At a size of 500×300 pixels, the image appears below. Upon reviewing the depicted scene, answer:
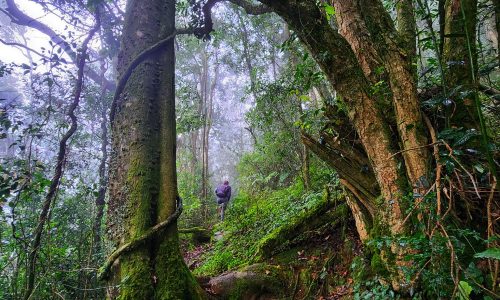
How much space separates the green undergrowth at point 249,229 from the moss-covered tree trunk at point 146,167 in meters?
1.97

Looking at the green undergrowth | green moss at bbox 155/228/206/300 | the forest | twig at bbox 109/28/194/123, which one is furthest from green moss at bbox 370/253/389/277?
twig at bbox 109/28/194/123

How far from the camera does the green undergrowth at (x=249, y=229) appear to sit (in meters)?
5.14

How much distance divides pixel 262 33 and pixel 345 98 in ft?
36.4

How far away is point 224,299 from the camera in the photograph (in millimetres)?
3523

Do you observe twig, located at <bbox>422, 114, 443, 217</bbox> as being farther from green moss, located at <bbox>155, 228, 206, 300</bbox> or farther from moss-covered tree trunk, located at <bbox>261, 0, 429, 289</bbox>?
green moss, located at <bbox>155, 228, 206, 300</bbox>

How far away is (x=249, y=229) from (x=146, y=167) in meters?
3.97

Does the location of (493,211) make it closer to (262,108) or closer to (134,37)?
(134,37)

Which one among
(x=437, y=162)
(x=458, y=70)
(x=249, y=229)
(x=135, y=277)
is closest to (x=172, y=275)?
(x=135, y=277)

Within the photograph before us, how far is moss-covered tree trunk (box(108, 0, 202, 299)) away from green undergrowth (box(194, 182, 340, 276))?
1.97 meters

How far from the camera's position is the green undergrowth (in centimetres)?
514

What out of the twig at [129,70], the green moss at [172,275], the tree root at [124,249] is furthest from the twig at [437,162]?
the twig at [129,70]

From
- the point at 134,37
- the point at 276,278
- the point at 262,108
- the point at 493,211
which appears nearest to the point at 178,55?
the point at 262,108

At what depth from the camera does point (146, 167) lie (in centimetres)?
314

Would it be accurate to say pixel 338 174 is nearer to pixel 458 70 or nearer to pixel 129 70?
Answer: pixel 458 70
